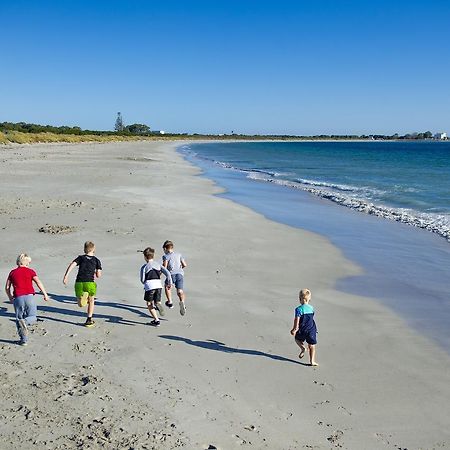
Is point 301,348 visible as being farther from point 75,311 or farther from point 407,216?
point 407,216

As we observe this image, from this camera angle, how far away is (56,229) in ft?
48.7

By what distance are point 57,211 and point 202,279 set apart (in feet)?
29.9

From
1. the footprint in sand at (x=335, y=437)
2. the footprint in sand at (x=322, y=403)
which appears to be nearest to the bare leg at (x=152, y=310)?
the footprint in sand at (x=322, y=403)

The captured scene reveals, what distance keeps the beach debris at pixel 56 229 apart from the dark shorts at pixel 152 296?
703 centimetres

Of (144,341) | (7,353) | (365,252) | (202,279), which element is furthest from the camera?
(365,252)

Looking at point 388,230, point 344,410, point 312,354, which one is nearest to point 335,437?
point 344,410

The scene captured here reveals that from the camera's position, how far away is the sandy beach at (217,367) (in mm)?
5441

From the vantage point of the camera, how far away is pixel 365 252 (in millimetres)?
14766

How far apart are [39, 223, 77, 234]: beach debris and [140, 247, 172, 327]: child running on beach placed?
6.85 m

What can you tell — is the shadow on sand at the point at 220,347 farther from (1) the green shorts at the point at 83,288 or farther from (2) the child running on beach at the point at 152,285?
(1) the green shorts at the point at 83,288

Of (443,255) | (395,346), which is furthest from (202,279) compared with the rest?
(443,255)

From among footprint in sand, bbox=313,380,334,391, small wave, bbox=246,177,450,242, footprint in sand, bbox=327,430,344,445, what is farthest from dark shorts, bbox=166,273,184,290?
small wave, bbox=246,177,450,242

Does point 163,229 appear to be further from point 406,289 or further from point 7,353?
point 7,353

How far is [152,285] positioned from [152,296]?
19 centimetres
